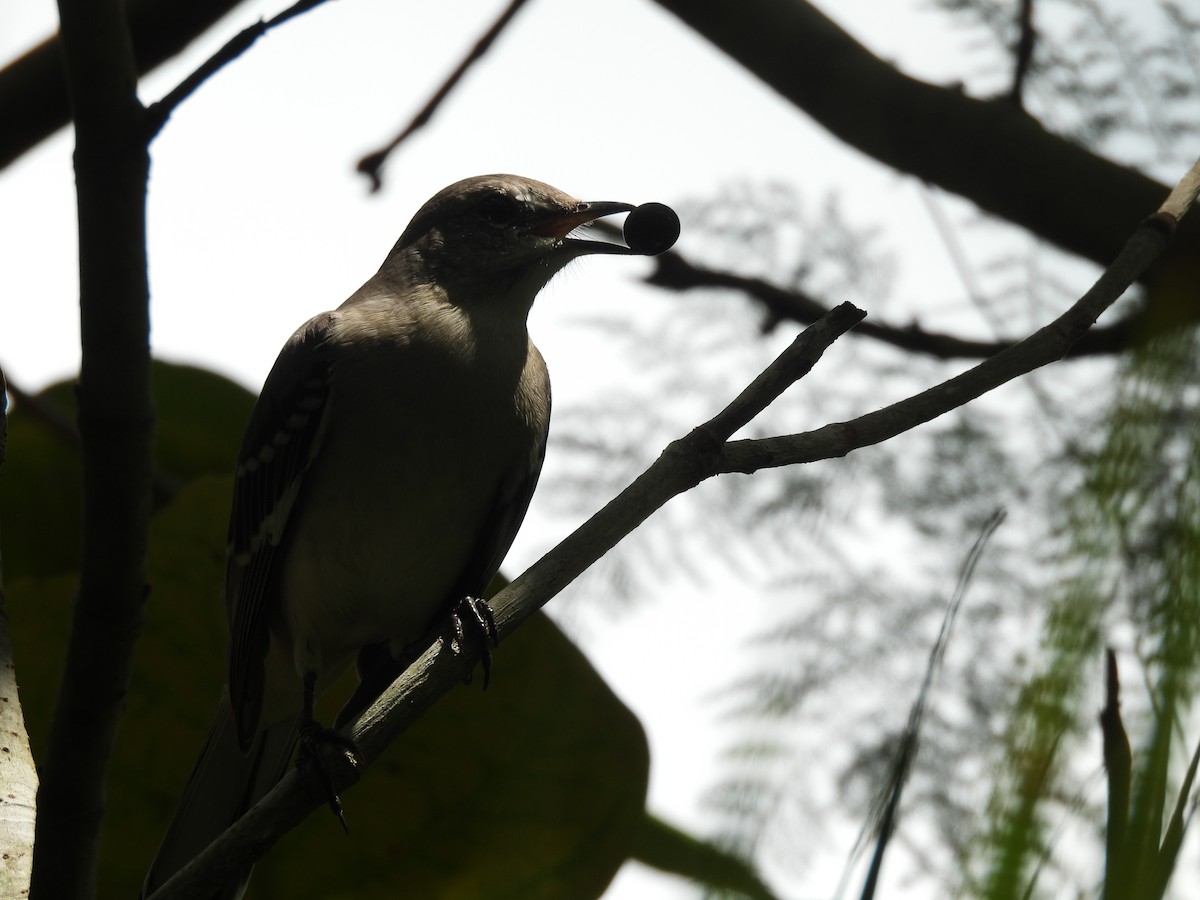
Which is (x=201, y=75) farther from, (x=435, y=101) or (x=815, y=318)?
(x=815, y=318)

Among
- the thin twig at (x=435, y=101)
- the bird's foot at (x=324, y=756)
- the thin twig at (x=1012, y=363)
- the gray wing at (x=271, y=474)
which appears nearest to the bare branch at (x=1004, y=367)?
the thin twig at (x=1012, y=363)

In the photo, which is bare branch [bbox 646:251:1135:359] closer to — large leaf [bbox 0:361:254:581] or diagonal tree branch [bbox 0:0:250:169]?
large leaf [bbox 0:361:254:581]

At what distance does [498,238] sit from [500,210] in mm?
146

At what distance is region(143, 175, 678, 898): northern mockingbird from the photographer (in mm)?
4191

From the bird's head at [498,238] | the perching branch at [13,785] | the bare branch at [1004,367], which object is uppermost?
the bird's head at [498,238]

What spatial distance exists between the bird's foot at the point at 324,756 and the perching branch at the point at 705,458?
0.21 feet

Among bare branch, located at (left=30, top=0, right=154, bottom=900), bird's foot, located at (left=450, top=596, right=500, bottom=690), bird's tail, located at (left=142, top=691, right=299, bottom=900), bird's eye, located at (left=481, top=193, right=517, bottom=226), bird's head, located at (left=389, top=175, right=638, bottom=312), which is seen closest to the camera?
bare branch, located at (left=30, top=0, right=154, bottom=900)

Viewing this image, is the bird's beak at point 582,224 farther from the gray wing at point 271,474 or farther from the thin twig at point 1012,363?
the thin twig at point 1012,363

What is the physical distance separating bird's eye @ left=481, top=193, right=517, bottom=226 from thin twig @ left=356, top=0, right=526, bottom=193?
0.80 m

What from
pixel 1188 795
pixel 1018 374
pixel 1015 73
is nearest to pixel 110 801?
pixel 1018 374

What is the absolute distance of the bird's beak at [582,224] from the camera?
172 inches

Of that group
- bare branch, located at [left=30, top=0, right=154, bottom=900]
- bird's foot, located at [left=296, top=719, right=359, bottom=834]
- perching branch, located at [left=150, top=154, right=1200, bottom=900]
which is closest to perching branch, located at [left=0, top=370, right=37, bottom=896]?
bare branch, located at [left=30, top=0, right=154, bottom=900]

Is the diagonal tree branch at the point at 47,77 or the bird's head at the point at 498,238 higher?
the bird's head at the point at 498,238

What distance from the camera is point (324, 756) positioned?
302 cm
